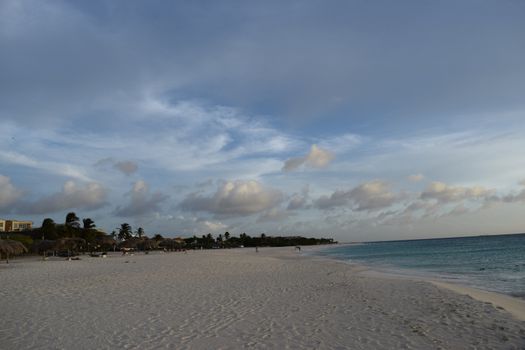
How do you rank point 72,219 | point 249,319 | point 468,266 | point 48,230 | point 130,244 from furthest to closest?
point 72,219 → point 48,230 → point 130,244 → point 468,266 → point 249,319

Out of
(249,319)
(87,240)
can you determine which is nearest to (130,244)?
(87,240)

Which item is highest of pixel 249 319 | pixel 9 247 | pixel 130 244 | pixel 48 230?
pixel 48 230

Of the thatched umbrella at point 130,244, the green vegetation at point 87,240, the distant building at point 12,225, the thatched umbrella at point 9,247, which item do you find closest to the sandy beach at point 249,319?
the thatched umbrella at point 9,247

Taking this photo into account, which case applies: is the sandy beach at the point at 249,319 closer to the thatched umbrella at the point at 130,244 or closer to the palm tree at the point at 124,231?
the thatched umbrella at the point at 130,244

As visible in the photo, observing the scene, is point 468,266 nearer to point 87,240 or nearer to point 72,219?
point 87,240

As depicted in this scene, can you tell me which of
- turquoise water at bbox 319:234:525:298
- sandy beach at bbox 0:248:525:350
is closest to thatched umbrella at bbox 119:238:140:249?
turquoise water at bbox 319:234:525:298

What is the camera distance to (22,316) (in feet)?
27.3

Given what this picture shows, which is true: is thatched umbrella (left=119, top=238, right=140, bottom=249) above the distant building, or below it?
below

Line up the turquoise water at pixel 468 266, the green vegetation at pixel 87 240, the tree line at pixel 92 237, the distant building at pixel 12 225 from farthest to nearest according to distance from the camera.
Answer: the distant building at pixel 12 225 → the tree line at pixel 92 237 → the green vegetation at pixel 87 240 → the turquoise water at pixel 468 266

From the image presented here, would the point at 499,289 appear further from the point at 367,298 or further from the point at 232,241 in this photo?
the point at 232,241

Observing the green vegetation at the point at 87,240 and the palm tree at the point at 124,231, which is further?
the palm tree at the point at 124,231

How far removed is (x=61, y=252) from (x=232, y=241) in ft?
302

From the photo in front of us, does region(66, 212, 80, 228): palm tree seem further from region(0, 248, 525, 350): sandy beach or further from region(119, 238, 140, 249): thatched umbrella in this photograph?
region(0, 248, 525, 350): sandy beach

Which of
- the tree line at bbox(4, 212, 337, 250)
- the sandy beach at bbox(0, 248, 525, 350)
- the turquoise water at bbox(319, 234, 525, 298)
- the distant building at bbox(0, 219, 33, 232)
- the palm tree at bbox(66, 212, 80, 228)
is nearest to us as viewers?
the sandy beach at bbox(0, 248, 525, 350)
